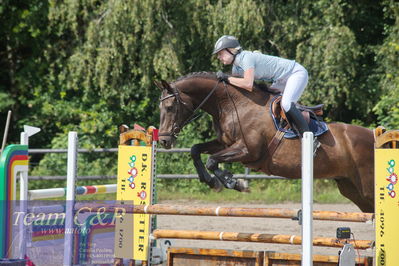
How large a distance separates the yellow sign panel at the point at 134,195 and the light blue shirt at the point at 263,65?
1.03m

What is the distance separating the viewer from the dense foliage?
41.9 feet

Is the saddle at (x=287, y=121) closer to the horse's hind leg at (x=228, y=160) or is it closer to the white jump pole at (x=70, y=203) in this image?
A: the horse's hind leg at (x=228, y=160)

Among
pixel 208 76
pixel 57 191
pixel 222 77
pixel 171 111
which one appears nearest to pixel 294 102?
pixel 222 77

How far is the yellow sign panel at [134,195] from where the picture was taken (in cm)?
542

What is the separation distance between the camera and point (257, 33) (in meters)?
12.8

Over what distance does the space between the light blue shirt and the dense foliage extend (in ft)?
21.7

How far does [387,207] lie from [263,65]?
1.58 metres

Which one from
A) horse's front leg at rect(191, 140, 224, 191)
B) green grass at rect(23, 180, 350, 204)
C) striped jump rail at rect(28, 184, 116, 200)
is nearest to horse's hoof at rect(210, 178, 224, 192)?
horse's front leg at rect(191, 140, 224, 191)

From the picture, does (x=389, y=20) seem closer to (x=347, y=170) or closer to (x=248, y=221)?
(x=248, y=221)

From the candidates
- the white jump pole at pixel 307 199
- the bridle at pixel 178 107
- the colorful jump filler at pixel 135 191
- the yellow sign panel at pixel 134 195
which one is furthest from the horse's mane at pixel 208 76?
the white jump pole at pixel 307 199

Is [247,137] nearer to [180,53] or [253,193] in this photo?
[253,193]

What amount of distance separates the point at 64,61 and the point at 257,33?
429 centimetres

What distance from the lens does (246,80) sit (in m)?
5.71

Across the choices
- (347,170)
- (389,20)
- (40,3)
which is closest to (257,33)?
(389,20)
